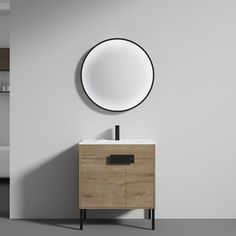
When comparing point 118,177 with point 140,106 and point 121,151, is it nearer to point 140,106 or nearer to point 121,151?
point 121,151

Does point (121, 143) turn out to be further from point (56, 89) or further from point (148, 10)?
point (148, 10)

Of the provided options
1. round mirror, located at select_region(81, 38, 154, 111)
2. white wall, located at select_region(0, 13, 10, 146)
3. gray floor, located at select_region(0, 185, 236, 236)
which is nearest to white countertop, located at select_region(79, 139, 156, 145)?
round mirror, located at select_region(81, 38, 154, 111)

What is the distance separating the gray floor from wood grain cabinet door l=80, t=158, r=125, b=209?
0.80ft

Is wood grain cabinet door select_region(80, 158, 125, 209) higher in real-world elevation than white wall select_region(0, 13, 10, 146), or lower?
lower

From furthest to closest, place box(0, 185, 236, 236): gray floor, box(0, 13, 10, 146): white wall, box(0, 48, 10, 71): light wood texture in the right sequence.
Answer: box(0, 13, 10, 146): white wall < box(0, 48, 10, 71): light wood texture < box(0, 185, 236, 236): gray floor

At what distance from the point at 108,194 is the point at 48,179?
757 millimetres

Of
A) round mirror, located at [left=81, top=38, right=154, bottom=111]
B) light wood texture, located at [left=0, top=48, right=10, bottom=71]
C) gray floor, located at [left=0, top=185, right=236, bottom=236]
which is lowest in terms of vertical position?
gray floor, located at [left=0, top=185, right=236, bottom=236]

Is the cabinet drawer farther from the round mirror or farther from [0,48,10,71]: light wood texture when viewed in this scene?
[0,48,10,71]: light wood texture

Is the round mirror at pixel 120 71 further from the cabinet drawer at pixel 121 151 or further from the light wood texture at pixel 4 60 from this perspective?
the light wood texture at pixel 4 60

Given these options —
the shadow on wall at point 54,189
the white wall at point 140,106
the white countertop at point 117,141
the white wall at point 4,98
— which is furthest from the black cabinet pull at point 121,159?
the white wall at point 4,98

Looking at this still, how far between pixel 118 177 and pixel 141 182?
8.1 inches

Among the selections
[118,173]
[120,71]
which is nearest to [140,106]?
[120,71]

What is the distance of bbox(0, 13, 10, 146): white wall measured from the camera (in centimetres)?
740

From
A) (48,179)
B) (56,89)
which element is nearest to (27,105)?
(56,89)
